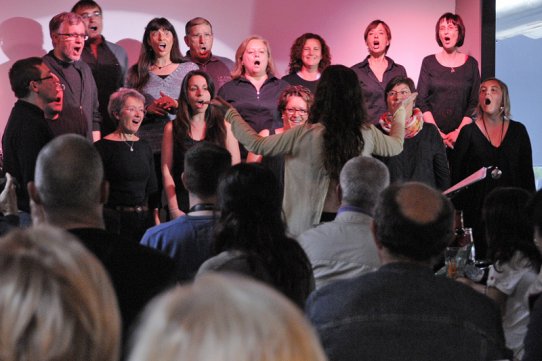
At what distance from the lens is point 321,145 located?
4.30 m

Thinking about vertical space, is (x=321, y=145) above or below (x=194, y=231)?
above

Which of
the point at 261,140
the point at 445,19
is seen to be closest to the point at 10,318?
the point at 261,140

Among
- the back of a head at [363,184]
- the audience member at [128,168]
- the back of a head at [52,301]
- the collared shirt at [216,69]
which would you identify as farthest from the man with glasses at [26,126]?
the back of a head at [52,301]

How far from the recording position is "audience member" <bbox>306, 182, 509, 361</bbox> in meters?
2.16

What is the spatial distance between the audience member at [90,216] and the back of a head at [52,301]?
104cm

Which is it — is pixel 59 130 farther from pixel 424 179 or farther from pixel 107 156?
pixel 424 179

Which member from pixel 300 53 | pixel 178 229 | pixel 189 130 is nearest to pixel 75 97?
pixel 189 130

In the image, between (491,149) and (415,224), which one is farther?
(491,149)

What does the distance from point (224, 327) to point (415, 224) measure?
150 centimetres

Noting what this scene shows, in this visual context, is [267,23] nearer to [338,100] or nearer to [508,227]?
[338,100]

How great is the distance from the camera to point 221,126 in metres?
5.70

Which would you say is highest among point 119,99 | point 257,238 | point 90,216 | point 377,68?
point 377,68

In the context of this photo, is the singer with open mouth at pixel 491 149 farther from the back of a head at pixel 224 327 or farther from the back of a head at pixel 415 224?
the back of a head at pixel 224 327

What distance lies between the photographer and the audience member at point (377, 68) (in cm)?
672
